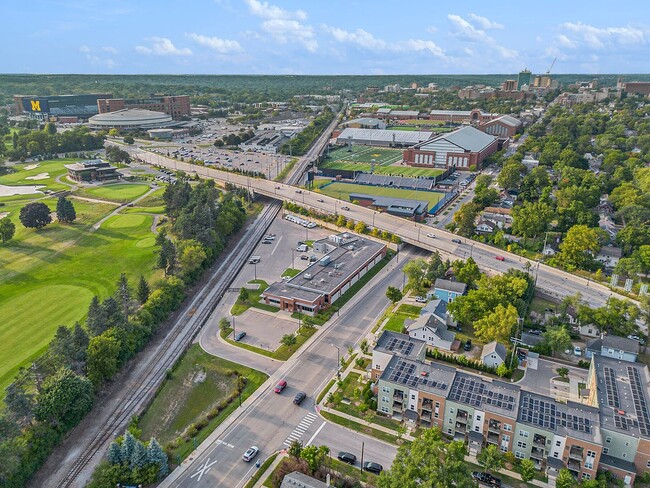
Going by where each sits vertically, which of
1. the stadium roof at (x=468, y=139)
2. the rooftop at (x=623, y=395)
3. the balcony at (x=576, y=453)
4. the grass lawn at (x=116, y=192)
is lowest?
the balcony at (x=576, y=453)

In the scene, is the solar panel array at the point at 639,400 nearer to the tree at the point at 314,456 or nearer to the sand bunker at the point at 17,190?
the tree at the point at 314,456

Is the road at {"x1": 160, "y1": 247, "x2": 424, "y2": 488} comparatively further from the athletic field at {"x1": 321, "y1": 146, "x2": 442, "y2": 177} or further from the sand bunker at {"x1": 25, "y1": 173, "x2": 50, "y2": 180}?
the sand bunker at {"x1": 25, "y1": 173, "x2": 50, "y2": 180}

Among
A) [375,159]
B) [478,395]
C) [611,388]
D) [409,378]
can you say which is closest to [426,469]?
[478,395]

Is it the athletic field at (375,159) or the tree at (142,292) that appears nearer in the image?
the tree at (142,292)

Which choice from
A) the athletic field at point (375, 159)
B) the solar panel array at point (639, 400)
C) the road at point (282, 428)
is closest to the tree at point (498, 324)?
the solar panel array at point (639, 400)

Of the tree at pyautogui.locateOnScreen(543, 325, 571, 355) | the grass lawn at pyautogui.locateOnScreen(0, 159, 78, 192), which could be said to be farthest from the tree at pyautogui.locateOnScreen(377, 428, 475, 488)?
the grass lawn at pyautogui.locateOnScreen(0, 159, 78, 192)

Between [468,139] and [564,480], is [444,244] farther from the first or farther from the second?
[468,139]

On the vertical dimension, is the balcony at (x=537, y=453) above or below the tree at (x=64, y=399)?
below
